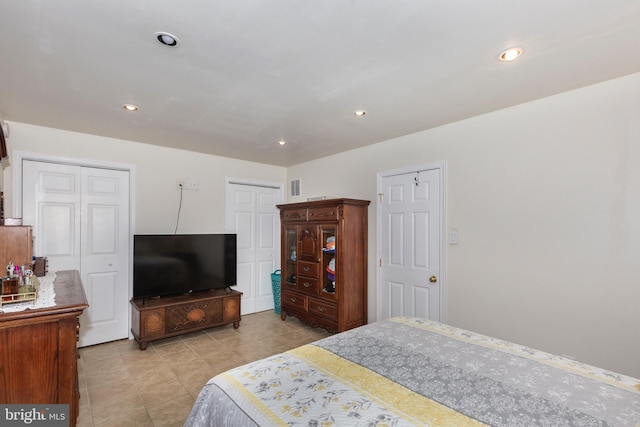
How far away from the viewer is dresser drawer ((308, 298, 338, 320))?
3.60 metres

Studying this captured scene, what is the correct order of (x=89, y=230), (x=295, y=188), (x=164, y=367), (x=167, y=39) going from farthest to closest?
(x=295, y=188)
(x=89, y=230)
(x=164, y=367)
(x=167, y=39)

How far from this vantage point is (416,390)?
1238 mm

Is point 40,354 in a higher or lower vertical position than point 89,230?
lower

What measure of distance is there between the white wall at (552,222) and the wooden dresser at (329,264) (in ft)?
3.45

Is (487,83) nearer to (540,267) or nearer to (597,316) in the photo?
(540,267)

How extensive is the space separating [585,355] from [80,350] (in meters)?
4.64

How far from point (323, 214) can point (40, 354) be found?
2697 millimetres

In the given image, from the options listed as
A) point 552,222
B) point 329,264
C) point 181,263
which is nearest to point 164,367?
point 181,263

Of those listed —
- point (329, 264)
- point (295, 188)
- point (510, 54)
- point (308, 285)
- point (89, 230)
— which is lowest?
point (308, 285)

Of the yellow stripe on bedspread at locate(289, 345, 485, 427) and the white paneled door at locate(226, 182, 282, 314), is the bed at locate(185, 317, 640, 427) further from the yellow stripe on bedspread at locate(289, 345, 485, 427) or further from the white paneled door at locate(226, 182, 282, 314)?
the white paneled door at locate(226, 182, 282, 314)

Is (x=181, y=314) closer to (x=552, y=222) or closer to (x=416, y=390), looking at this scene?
(x=416, y=390)

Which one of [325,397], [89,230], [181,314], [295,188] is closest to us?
[325,397]

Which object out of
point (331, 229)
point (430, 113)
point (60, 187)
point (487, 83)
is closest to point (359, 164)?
point (331, 229)

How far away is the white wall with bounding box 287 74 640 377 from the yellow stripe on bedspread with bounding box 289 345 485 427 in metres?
1.82
